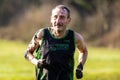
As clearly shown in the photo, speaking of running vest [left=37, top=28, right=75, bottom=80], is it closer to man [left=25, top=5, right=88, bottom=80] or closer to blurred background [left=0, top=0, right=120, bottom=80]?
man [left=25, top=5, right=88, bottom=80]

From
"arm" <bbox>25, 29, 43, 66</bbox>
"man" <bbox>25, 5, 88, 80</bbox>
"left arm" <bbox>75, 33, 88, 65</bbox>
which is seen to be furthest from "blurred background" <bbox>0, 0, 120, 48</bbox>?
"man" <bbox>25, 5, 88, 80</bbox>

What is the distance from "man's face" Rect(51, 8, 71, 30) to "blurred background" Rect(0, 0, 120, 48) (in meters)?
43.4

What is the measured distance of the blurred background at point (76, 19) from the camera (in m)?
54.3

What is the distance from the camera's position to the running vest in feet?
26.6

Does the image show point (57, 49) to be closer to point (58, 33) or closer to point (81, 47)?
point (58, 33)

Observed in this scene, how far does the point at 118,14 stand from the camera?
186 ft

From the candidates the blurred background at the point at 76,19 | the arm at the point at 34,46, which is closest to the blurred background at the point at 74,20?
the blurred background at the point at 76,19

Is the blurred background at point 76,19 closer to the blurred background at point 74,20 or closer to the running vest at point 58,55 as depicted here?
the blurred background at point 74,20

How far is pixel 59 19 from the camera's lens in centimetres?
806

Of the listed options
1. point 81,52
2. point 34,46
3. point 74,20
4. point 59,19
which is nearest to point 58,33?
point 59,19

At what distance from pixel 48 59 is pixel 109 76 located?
1081cm

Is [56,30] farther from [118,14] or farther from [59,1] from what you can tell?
[59,1]

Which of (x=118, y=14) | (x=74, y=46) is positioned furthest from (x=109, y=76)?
(x=118, y=14)

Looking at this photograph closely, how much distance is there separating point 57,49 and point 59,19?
15.3 inches
